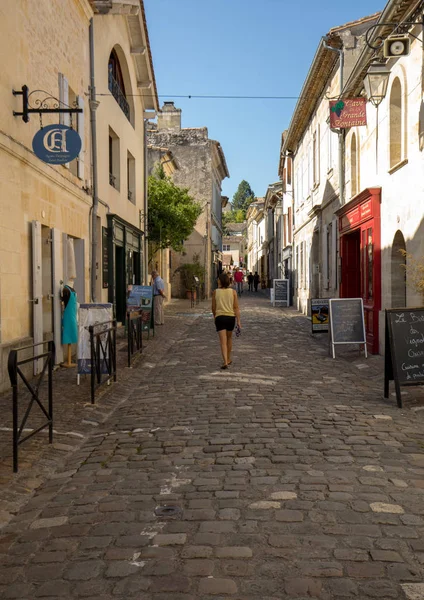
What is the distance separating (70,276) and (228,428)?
5.81 meters

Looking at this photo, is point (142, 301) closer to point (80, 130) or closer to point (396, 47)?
point (80, 130)

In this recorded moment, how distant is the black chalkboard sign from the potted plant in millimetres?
26814

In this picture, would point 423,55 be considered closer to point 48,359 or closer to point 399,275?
point 399,275

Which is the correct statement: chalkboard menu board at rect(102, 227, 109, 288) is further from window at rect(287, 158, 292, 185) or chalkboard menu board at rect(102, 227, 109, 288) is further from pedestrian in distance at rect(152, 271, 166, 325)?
window at rect(287, 158, 292, 185)

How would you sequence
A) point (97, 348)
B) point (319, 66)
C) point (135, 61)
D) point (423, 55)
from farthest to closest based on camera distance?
point (135, 61) < point (319, 66) < point (423, 55) < point (97, 348)

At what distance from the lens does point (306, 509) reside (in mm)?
3902

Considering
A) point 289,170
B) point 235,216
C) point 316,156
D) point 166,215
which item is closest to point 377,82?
point 316,156

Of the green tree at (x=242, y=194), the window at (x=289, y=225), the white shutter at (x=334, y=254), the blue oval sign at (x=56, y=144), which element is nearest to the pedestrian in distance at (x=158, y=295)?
the white shutter at (x=334, y=254)

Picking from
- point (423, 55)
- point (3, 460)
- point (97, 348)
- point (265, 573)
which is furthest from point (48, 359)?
point (423, 55)

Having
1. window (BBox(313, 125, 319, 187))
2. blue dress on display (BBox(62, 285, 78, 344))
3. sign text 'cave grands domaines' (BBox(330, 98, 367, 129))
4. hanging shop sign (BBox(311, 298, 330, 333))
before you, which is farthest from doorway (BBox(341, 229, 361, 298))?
blue dress on display (BBox(62, 285, 78, 344))

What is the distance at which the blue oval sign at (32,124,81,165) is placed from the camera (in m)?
8.91

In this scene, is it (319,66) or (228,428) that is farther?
(319,66)

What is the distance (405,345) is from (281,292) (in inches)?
868

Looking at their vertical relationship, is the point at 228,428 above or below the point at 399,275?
below
